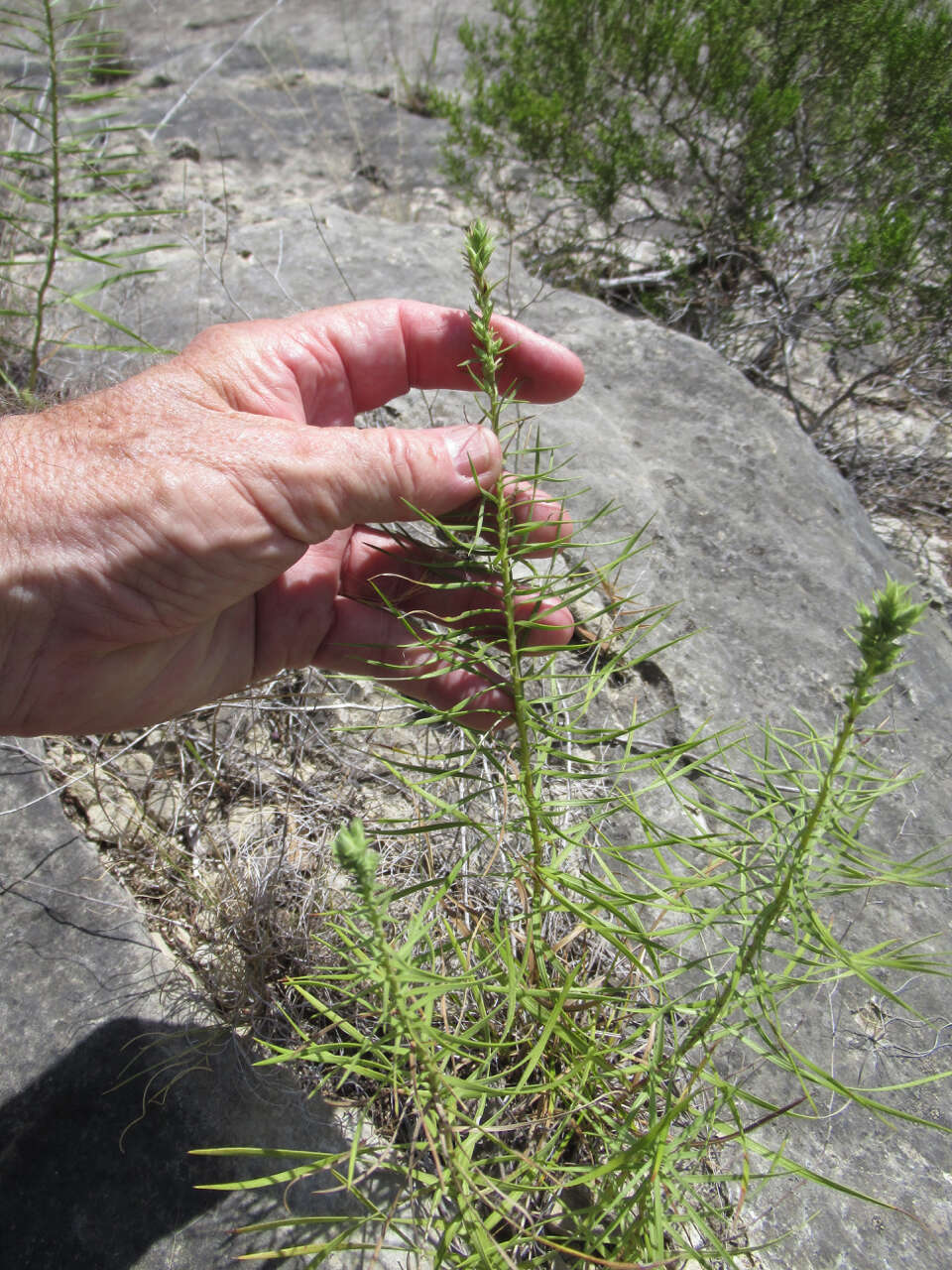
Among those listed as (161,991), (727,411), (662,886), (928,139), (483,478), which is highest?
(928,139)

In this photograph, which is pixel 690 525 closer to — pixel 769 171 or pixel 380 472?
pixel 380 472

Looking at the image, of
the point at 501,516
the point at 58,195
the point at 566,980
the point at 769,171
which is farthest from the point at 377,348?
the point at 769,171

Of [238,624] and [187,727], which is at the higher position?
[238,624]

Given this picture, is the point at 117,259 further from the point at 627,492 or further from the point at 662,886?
the point at 662,886

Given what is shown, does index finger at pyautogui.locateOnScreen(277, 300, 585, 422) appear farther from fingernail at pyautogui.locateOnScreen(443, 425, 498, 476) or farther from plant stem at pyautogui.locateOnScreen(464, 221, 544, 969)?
plant stem at pyautogui.locateOnScreen(464, 221, 544, 969)

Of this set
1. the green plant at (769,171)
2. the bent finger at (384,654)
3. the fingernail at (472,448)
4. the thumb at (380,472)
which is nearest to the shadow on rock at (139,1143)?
the bent finger at (384,654)

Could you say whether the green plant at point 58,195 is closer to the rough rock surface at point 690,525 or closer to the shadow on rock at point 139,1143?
the rough rock surface at point 690,525

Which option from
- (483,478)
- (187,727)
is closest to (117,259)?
(187,727)

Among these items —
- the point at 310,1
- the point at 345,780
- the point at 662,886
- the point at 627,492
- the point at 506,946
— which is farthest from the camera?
the point at 310,1

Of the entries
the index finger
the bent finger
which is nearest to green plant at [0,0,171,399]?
the index finger
